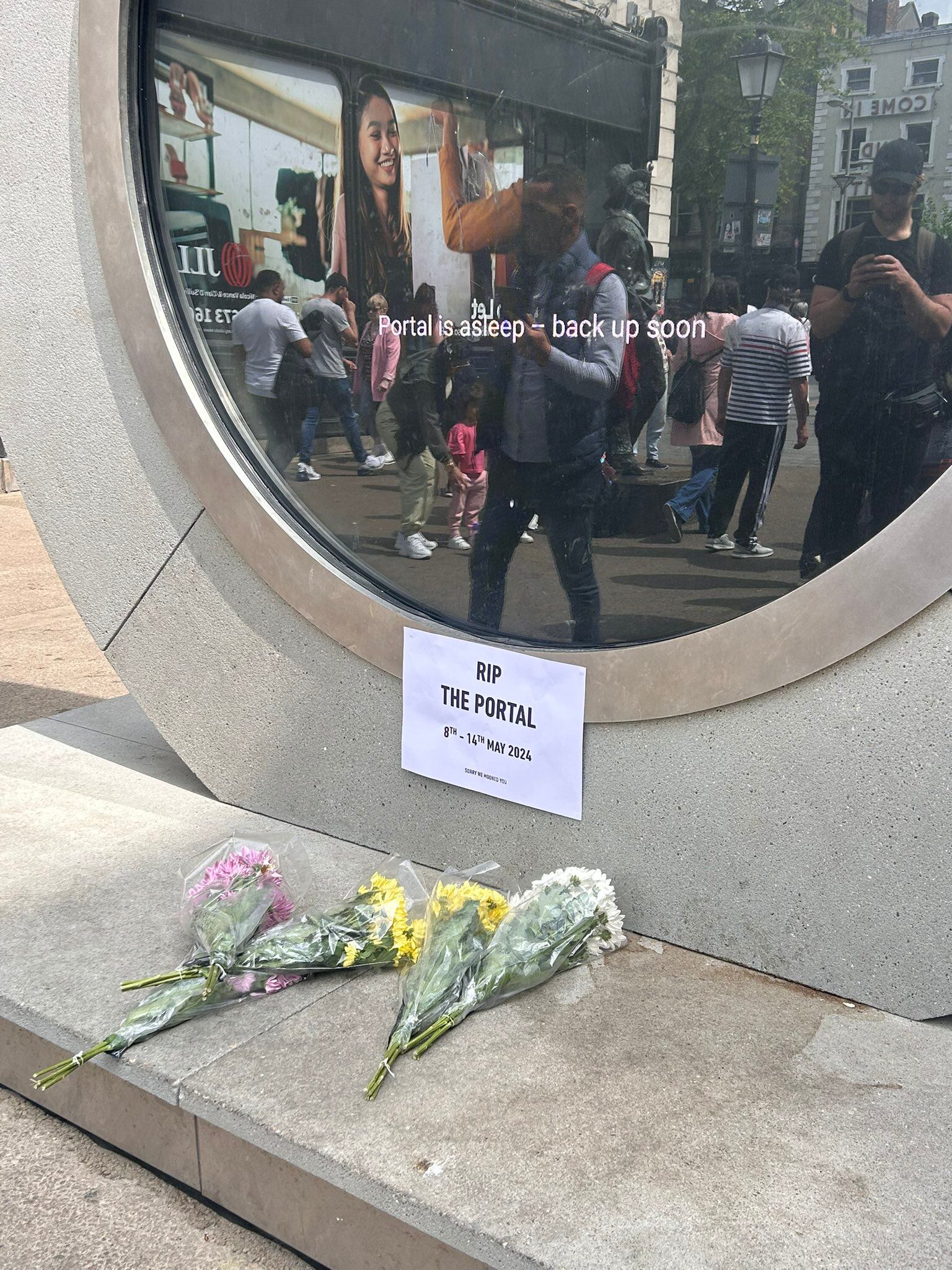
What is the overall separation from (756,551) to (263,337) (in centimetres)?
175

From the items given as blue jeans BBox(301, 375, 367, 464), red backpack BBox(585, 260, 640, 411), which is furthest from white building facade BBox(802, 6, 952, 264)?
blue jeans BBox(301, 375, 367, 464)

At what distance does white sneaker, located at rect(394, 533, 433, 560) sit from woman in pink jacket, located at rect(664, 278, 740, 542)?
80 centimetres

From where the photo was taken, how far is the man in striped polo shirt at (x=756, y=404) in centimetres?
278

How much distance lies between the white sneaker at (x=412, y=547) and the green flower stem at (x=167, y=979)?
52.4 inches

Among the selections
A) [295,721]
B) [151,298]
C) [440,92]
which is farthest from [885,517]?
[151,298]

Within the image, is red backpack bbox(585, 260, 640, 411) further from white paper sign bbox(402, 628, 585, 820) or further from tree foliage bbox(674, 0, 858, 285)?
white paper sign bbox(402, 628, 585, 820)

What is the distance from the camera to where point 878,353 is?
8.72 ft

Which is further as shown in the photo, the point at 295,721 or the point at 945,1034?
the point at 295,721

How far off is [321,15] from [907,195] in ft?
5.93

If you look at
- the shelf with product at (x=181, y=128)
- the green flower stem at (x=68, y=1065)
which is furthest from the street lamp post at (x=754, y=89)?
the green flower stem at (x=68, y=1065)

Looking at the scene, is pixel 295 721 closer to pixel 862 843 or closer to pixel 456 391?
pixel 456 391

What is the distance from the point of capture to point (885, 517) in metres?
2.72

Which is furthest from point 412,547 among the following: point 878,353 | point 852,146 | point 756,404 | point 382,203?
point 852,146

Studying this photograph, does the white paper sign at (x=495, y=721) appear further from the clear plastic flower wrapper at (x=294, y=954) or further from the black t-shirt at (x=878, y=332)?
the black t-shirt at (x=878, y=332)
